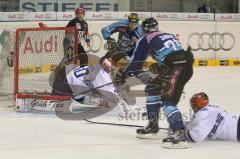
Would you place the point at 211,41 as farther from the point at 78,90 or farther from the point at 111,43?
the point at 78,90

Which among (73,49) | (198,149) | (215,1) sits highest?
(215,1)

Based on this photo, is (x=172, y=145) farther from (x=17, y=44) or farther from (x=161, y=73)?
(x=17, y=44)

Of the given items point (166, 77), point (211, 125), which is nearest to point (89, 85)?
point (166, 77)

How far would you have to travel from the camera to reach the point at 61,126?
20.5ft

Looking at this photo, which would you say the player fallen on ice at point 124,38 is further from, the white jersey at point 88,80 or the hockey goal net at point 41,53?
the white jersey at point 88,80

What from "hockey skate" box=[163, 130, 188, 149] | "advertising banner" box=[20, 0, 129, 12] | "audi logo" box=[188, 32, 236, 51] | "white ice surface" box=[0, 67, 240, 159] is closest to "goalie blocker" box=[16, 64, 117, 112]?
"white ice surface" box=[0, 67, 240, 159]

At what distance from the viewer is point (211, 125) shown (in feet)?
17.6

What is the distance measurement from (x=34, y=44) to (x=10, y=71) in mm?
692

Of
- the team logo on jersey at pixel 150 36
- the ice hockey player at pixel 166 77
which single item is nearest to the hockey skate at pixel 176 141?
the ice hockey player at pixel 166 77

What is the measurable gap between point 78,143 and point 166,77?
104 cm

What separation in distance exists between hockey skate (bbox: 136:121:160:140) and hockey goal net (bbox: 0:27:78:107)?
2.07m

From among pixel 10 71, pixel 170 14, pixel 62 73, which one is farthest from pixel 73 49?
pixel 170 14

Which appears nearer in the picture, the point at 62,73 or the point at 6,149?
the point at 6,149

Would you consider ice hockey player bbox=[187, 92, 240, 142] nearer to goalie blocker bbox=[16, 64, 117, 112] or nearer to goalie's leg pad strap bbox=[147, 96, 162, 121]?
goalie's leg pad strap bbox=[147, 96, 162, 121]
